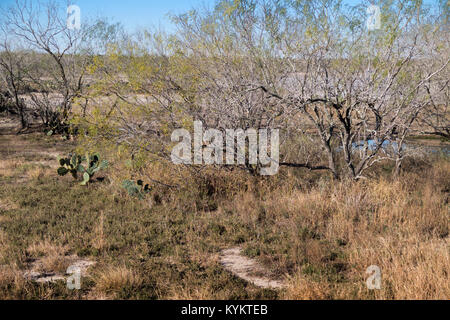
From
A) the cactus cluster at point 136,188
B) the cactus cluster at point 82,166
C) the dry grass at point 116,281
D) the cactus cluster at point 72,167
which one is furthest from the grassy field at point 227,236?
the cactus cluster at point 72,167

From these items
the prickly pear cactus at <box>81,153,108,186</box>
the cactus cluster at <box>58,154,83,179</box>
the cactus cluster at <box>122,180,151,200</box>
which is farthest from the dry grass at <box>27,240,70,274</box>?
the cactus cluster at <box>58,154,83,179</box>

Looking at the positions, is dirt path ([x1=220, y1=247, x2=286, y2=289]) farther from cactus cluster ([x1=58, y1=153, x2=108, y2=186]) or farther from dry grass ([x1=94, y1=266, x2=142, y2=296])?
cactus cluster ([x1=58, y1=153, x2=108, y2=186])

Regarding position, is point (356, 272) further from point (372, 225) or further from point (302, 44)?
point (302, 44)

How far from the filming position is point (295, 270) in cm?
495

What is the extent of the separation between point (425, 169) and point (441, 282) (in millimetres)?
7244

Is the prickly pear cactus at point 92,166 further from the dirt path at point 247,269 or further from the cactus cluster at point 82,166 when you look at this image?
the dirt path at point 247,269

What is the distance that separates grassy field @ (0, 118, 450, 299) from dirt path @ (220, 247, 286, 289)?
11cm

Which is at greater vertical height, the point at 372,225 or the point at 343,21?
the point at 343,21

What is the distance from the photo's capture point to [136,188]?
8.14m

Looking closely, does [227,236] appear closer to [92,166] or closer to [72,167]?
[92,166]

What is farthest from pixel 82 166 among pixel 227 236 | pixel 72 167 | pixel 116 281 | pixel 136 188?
pixel 116 281

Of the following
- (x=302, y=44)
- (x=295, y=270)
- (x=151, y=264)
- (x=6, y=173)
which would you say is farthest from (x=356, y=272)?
(x=6, y=173)

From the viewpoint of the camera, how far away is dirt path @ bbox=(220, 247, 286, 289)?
4.73 meters

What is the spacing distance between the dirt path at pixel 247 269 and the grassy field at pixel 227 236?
0.35 feet
